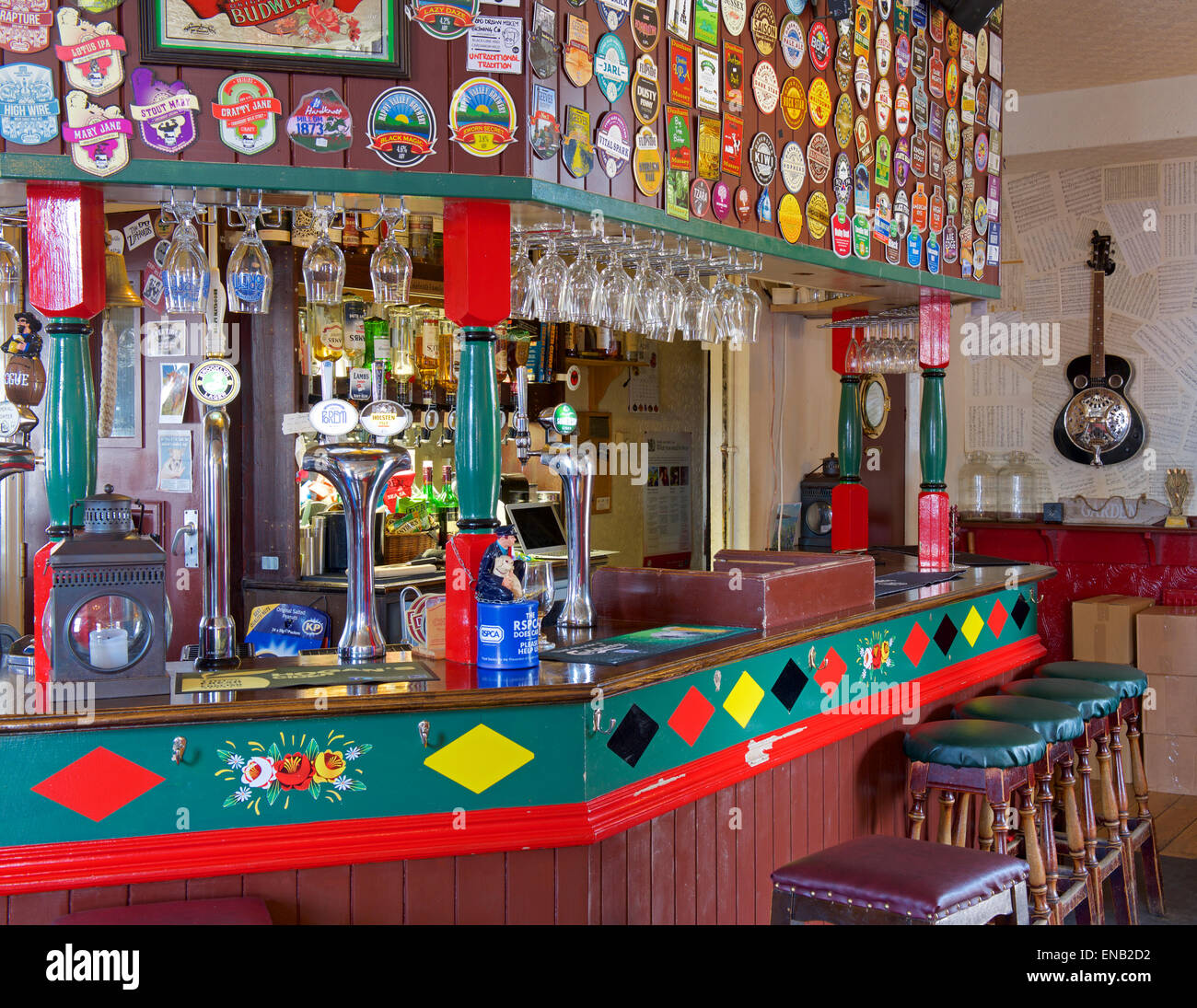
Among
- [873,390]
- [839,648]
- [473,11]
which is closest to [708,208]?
[473,11]

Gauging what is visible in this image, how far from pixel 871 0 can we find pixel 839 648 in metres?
2.39

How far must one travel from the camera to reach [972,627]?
4348mm

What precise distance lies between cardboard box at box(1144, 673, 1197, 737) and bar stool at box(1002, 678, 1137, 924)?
1992mm

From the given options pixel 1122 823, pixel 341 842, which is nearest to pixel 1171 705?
pixel 1122 823

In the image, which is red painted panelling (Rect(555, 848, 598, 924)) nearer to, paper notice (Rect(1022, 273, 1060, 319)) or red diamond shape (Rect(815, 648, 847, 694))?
red diamond shape (Rect(815, 648, 847, 694))

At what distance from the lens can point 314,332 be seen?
5.58 metres

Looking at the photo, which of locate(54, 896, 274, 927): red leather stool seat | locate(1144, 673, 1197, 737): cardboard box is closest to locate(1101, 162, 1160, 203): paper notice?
locate(1144, 673, 1197, 737): cardboard box

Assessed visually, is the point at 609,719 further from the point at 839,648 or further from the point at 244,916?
the point at 839,648

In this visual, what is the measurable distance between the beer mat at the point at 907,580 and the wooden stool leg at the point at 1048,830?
2.48 ft

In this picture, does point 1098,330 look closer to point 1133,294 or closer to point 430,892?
point 1133,294

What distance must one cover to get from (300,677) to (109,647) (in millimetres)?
388

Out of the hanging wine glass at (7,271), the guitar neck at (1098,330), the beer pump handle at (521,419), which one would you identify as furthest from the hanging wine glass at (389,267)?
the guitar neck at (1098,330)

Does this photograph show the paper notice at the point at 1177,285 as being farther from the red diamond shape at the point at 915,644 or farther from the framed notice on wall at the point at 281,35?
the framed notice on wall at the point at 281,35
